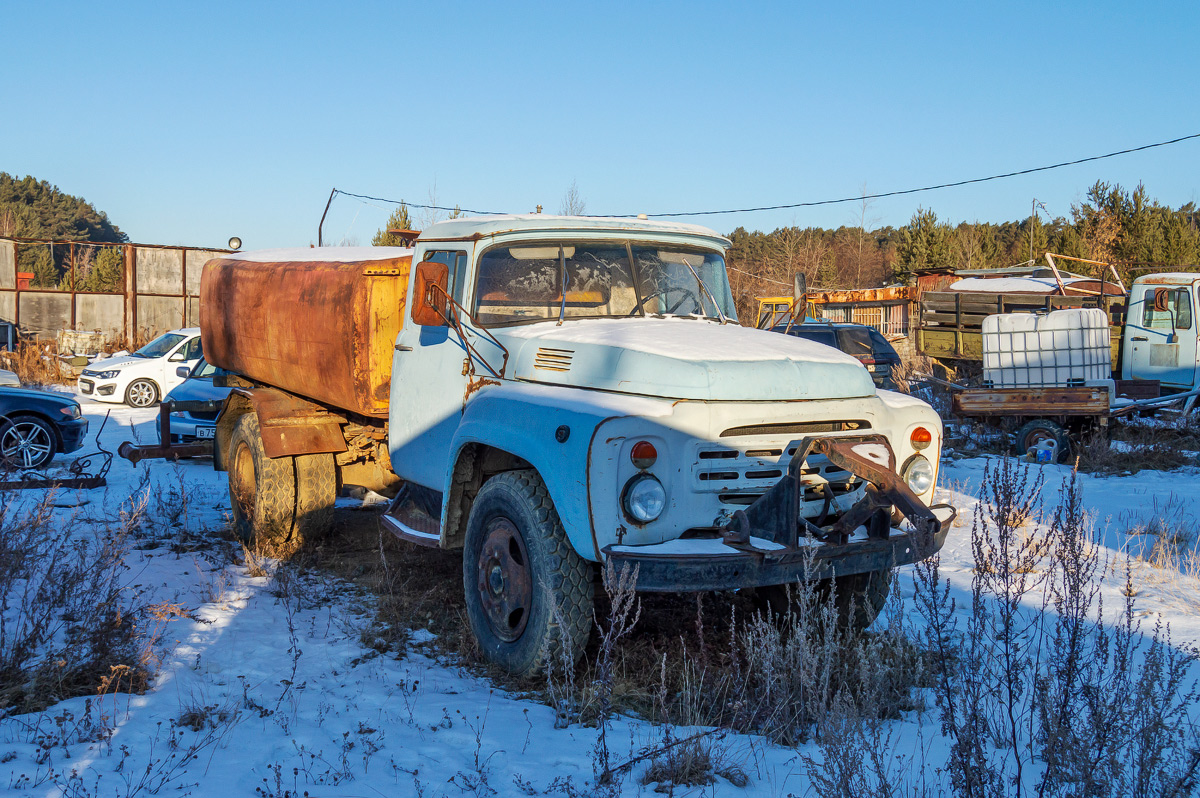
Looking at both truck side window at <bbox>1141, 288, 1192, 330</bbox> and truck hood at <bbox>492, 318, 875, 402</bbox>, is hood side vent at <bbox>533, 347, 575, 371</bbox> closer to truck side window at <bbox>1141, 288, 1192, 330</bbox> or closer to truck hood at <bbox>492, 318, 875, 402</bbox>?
truck hood at <bbox>492, 318, 875, 402</bbox>

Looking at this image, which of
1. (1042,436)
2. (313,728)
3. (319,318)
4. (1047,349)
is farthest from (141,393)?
(1047,349)

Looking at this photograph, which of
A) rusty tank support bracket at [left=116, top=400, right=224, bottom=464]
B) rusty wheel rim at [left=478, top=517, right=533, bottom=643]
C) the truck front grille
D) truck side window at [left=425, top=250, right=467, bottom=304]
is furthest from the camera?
rusty tank support bracket at [left=116, top=400, right=224, bottom=464]

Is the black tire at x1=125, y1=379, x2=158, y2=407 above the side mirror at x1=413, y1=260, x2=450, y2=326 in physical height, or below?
below

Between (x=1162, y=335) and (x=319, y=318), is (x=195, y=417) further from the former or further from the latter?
(x=1162, y=335)

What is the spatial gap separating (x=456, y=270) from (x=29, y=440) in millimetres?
8009

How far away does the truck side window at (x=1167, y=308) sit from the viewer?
45.4ft

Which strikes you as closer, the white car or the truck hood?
the truck hood

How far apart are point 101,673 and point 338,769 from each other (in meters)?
1.53

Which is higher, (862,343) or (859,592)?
(862,343)

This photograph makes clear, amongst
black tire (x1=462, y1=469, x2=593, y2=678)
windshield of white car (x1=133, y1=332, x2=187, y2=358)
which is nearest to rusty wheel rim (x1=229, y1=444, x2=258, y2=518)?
black tire (x1=462, y1=469, x2=593, y2=678)

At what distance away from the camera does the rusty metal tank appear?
5.93m

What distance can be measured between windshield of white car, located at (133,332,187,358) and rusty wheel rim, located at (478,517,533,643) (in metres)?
14.8

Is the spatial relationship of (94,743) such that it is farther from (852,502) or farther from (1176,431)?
(1176,431)

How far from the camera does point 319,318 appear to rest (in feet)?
20.5
